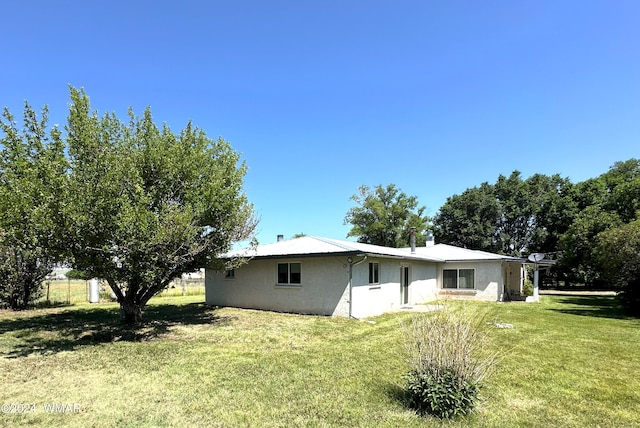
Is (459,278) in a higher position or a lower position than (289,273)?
lower

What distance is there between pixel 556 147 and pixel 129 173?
2041 centimetres

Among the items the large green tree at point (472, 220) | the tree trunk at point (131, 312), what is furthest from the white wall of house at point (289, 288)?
the large green tree at point (472, 220)

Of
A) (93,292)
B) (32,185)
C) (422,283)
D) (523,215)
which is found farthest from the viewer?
(523,215)

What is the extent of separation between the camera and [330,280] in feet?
42.7

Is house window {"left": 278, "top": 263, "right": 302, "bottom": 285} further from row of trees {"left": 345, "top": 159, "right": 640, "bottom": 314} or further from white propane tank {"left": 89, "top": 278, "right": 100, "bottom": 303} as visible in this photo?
row of trees {"left": 345, "top": 159, "right": 640, "bottom": 314}

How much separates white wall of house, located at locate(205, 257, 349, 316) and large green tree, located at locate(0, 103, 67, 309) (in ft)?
24.5

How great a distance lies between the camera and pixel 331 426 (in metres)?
4.03

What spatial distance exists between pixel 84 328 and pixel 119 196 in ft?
16.0

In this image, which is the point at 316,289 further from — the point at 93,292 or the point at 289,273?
the point at 93,292

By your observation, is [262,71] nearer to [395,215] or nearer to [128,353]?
[128,353]

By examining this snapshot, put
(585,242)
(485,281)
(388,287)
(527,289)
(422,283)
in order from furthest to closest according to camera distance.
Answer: (585,242), (527,289), (485,281), (422,283), (388,287)

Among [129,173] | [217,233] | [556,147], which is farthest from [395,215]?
[129,173]

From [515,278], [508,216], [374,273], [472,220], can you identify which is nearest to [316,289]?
[374,273]

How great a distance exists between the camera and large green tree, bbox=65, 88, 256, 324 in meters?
8.00
